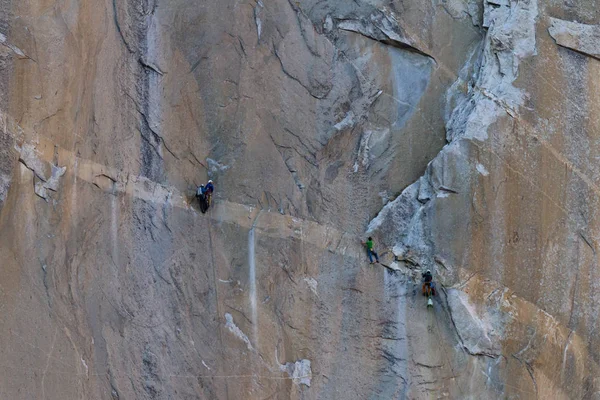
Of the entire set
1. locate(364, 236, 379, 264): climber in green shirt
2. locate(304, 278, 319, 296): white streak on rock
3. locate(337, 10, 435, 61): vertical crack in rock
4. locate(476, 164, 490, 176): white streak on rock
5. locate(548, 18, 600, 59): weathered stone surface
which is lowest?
locate(304, 278, 319, 296): white streak on rock

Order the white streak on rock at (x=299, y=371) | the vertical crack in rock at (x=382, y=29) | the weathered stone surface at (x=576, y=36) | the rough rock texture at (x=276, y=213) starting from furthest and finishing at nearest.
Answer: the vertical crack in rock at (x=382, y=29), the weathered stone surface at (x=576, y=36), the white streak on rock at (x=299, y=371), the rough rock texture at (x=276, y=213)

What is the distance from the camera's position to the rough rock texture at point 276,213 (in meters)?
19.5

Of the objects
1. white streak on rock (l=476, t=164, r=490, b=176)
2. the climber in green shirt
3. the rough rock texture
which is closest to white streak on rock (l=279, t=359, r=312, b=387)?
the rough rock texture

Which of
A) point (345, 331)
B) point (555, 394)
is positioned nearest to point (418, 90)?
point (345, 331)

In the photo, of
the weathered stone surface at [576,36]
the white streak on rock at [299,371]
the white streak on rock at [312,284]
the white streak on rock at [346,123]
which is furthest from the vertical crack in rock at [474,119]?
the white streak on rock at [299,371]

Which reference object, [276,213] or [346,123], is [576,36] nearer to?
[346,123]

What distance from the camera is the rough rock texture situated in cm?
1947

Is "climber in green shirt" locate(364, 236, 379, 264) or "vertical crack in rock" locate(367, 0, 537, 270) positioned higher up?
"vertical crack in rock" locate(367, 0, 537, 270)

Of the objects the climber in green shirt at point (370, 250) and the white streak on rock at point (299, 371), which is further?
the climber in green shirt at point (370, 250)

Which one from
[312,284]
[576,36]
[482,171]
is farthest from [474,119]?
[312,284]

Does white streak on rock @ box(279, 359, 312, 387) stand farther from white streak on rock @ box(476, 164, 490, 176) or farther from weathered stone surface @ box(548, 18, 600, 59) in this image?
weathered stone surface @ box(548, 18, 600, 59)

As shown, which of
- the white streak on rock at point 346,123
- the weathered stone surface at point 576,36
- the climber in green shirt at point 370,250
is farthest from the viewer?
the white streak on rock at point 346,123

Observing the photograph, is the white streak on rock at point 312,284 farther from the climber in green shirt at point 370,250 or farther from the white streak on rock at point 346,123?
the white streak on rock at point 346,123

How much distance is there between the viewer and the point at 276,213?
66.6 ft
